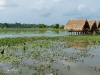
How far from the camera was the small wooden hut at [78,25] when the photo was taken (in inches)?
1536

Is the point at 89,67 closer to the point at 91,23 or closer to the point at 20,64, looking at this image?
the point at 20,64

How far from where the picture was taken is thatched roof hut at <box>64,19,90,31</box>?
39.0 m

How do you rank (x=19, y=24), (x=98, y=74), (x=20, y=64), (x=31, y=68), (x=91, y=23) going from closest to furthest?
1. (x=98, y=74)
2. (x=31, y=68)
3. (x=20, y=64)
4. (x=91, y=23)
5. (x=19, y=24)

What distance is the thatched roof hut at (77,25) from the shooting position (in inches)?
1534

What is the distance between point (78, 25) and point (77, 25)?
26 cm

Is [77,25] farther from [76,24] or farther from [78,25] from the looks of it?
[76,24]

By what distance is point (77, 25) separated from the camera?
130ft

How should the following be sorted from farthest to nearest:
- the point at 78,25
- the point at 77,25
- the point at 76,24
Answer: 1. the point at 76,24
2. the point at 77,25
3. the point at 78,25

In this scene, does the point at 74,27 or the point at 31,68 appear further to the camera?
the point at 74,27

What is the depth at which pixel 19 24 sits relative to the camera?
438 feet

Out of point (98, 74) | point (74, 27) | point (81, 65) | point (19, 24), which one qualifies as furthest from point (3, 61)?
point (19, 24)

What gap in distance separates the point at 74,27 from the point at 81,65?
29.2 metres

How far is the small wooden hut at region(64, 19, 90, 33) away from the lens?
39009 millimetres

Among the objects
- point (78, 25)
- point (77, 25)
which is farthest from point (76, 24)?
point (78, 25)
